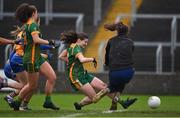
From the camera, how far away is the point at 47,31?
3362 centimetres

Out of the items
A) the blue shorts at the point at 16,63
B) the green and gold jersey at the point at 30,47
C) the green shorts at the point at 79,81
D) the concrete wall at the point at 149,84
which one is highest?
the green and gold jersey at the point at 30,47

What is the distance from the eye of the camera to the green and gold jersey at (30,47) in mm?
18766

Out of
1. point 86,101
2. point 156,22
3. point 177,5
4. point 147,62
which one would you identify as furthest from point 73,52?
point 177,5

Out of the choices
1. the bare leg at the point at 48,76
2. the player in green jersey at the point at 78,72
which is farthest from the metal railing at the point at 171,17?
the bare leg at the point at 48,76

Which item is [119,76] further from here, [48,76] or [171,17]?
[171,17]

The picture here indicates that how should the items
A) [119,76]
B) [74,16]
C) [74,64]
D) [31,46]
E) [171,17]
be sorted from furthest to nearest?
[74,16], [171,17], [74,64], [119,76], [31,46]

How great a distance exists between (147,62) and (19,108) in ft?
43.4

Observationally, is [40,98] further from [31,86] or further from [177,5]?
[177,5]

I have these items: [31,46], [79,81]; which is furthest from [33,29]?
[79,81]

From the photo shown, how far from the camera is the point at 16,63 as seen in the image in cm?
1991

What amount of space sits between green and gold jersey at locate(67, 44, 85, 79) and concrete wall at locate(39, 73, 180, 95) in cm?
1067

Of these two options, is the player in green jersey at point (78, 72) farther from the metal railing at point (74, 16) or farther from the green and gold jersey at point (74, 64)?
the metal railing at point (74, 16)

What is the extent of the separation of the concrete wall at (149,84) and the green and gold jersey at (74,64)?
1067cm

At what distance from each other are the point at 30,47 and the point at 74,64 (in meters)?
1.20
